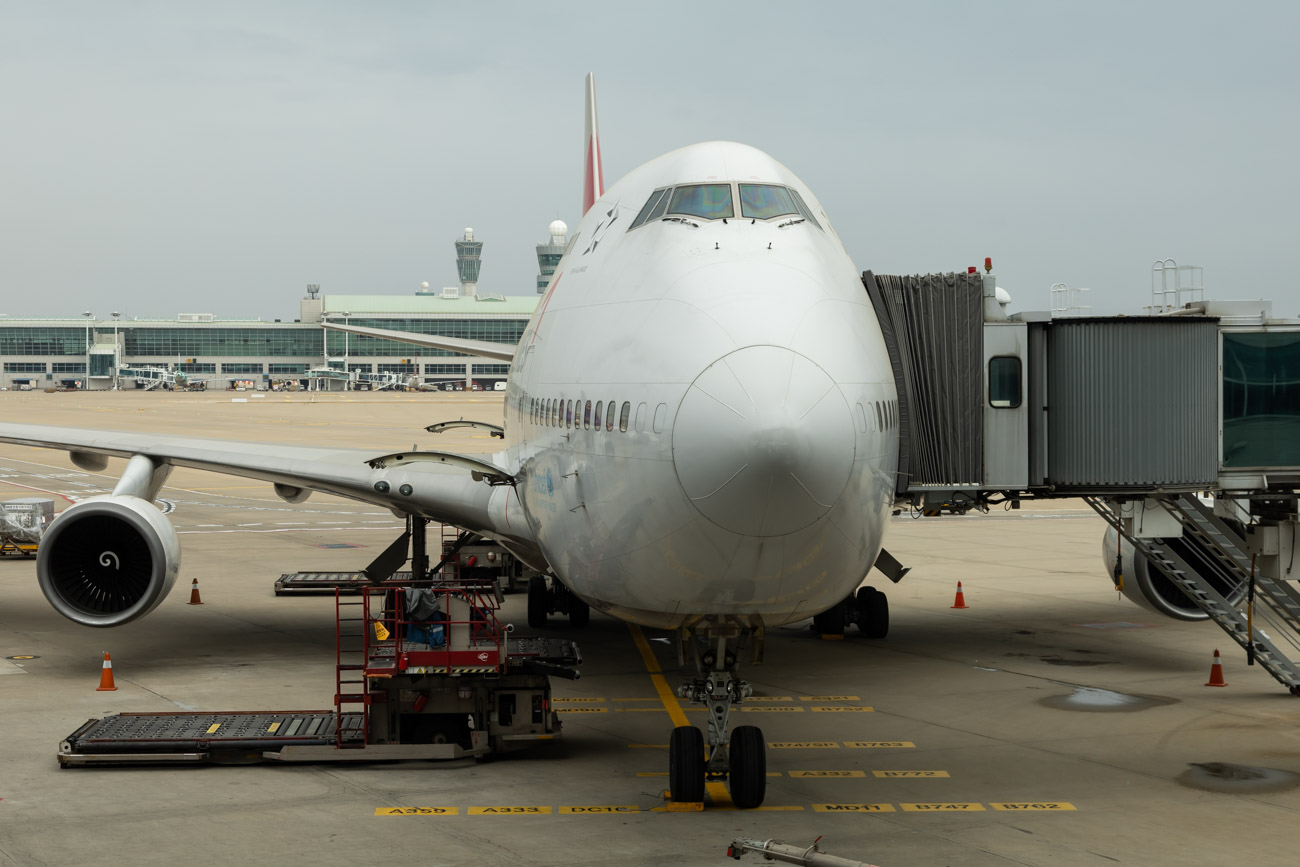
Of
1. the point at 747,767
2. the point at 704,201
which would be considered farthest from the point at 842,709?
the point at 704,201

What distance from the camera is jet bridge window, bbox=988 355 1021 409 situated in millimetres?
15656

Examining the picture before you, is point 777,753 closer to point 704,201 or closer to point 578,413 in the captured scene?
point 578,413

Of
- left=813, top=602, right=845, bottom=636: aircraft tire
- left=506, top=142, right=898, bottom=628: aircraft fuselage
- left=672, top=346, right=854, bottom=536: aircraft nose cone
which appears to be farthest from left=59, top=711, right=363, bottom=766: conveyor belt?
left=813, top=602, right=845, bottom=636: aircraft tire

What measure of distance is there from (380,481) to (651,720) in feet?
18.3

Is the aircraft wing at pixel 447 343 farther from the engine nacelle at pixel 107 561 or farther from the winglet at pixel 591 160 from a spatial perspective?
the engine nacelle at pixel 107 561

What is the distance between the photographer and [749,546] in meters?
10.9


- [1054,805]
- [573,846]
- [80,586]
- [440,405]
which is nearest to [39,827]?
[573,846]

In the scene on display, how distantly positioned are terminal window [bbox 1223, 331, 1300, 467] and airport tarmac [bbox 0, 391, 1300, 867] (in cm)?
328

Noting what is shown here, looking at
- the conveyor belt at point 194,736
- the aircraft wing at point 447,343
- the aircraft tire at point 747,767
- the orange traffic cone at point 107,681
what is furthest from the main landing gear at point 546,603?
the aircraft tire at point 747,767

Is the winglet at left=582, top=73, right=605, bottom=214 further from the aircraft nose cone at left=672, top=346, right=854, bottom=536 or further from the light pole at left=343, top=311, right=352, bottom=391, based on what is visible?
the light pole at left=343, top=311, right=352, bottom=391

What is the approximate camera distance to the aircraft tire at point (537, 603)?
74.2ft

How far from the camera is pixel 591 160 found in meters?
28.3

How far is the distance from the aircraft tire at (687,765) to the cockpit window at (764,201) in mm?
4878

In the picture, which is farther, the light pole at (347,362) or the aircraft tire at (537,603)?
the light pole at (347,362)
